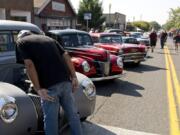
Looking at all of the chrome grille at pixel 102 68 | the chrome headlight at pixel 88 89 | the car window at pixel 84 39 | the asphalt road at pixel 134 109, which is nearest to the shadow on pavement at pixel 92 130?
the asphalt road at pixel 134 109

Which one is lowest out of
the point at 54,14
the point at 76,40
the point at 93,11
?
the point at 76,40

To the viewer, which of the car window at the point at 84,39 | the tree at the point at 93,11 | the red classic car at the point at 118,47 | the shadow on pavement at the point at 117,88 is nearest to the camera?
the shadow on pavement at the point at 117,88

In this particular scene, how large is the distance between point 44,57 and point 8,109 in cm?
75

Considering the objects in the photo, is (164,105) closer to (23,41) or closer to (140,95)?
(140,95)

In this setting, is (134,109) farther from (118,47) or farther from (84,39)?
(118,47)

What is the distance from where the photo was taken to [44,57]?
3.96 meters

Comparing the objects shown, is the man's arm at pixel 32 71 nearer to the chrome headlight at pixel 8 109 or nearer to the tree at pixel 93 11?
the chrome headlight at pixel 8 109

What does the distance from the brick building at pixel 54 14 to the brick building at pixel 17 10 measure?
6.94 feet

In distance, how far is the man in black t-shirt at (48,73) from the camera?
394cm

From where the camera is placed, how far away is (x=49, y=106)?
4.08 meters

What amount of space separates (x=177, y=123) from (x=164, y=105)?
143 cm

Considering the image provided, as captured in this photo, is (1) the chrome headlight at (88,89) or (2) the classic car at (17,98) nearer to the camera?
(2) the classic car at (17,98)

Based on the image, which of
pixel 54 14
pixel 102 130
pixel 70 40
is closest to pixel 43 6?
pixel 54 14

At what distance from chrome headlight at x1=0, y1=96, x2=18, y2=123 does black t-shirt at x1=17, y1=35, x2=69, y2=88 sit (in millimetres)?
448
